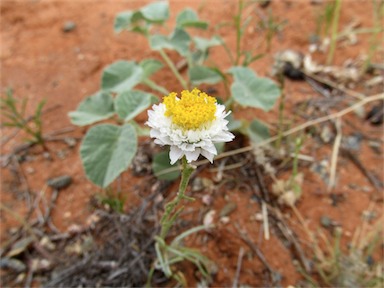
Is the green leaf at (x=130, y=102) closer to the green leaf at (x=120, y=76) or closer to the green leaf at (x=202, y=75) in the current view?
the green leaf at (x=120, y=76)

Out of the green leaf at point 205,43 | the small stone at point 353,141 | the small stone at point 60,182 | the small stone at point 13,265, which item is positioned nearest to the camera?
the small stone at point 13,265

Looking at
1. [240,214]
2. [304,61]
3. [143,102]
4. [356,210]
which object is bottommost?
[356,210]

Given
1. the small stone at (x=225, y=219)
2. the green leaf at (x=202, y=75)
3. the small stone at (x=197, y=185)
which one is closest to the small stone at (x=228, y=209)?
the small stone at (x=225, y=219)

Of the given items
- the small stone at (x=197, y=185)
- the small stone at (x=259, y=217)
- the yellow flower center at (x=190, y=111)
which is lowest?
the small stone at (x=259, y=217)

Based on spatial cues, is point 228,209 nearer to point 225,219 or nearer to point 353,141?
point 225,219

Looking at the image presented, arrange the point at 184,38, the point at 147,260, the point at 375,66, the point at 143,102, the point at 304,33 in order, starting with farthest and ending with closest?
1. the point at 304,33
2. the point at 375,66
3. the point at 184,38
4. the point at 143,102
5. the point at 147,260

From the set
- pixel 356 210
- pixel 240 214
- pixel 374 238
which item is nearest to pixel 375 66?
pixel 356 210

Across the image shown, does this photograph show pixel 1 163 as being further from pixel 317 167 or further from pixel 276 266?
pixel 317 167
